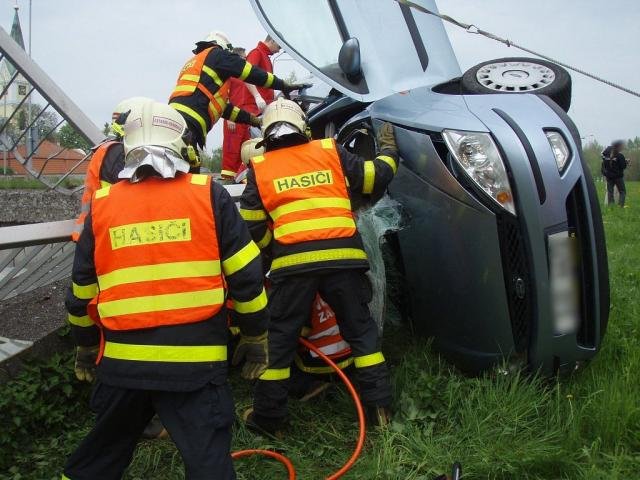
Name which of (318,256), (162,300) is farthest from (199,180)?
(318,256)

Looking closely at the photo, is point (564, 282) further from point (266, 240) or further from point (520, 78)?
point (266, 240)

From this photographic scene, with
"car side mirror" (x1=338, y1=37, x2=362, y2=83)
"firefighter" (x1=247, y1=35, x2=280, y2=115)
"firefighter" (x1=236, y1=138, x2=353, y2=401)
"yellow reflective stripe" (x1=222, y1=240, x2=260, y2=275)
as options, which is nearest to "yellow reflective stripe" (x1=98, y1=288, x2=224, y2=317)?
"yellow reflective stripe" (x1=222, y1=240, x2=260, y2=275)

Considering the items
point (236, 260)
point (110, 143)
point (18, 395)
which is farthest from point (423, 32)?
point (18, 395)

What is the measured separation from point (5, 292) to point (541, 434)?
3033 mm

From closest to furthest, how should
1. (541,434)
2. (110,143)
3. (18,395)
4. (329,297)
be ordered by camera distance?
(541,434) → (18,395) → (329,297) → (110,143)

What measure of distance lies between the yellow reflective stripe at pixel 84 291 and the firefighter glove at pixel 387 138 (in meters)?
1.52

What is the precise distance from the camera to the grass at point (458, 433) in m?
2.21

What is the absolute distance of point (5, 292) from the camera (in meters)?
3.57

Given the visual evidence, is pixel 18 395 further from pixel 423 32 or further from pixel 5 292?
pixel 423 32

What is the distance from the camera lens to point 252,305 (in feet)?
6.94

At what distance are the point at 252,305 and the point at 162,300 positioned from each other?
1.07 ft

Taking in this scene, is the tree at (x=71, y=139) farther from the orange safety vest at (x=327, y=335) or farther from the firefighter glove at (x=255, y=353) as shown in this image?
the firefighter glove at (x=255, y=353)

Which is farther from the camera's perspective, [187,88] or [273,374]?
[187,88]

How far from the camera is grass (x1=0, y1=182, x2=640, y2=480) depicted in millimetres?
2209
